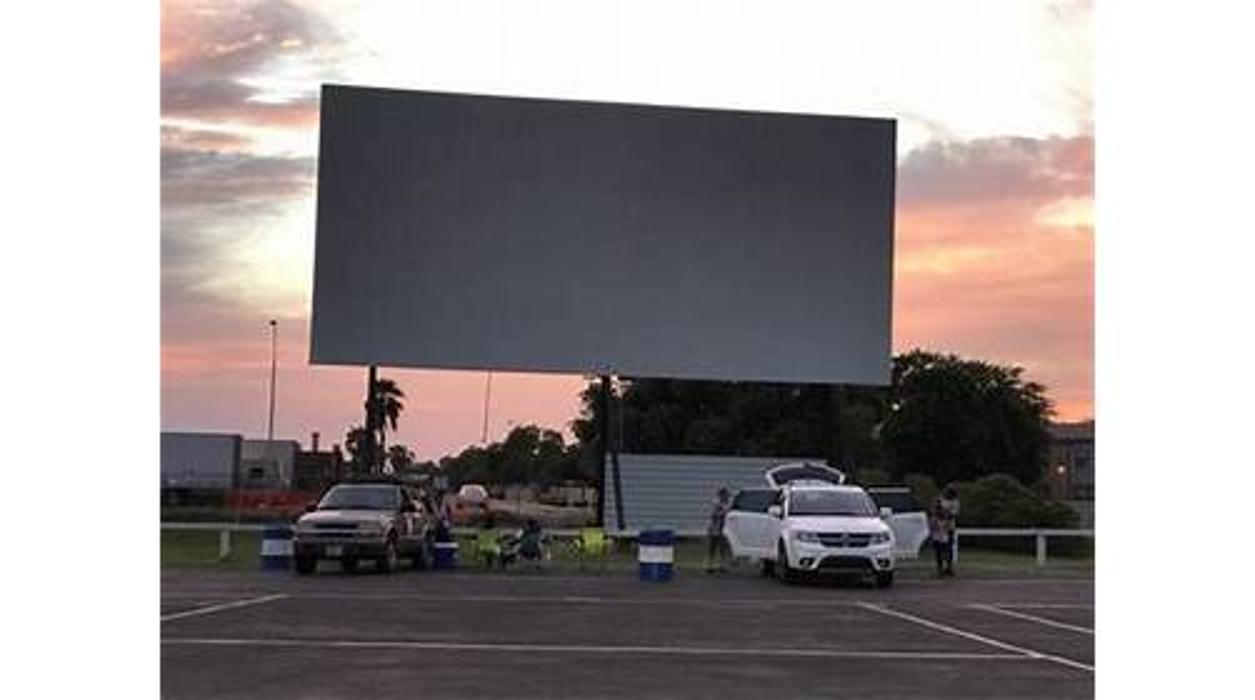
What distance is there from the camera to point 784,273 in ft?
122

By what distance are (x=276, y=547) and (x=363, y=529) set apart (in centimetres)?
228

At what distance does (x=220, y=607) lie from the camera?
18578 millimetres

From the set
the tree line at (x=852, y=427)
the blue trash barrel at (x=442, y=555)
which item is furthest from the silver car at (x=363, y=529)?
the tree line at (x=852, y=427)

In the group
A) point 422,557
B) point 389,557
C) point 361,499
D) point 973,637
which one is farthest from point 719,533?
point 973,637

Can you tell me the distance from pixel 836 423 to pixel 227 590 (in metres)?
22.8

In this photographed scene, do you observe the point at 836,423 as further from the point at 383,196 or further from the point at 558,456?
the point at 558,456

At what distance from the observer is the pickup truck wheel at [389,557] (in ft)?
86.7

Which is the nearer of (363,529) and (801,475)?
(363,529)

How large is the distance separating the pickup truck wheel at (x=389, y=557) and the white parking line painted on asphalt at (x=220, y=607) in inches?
212

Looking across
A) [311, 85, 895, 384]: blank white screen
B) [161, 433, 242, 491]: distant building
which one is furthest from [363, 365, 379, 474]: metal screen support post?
[161, 433, 242, 491]: distant building

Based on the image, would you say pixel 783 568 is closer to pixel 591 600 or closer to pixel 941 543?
pixel 941 543

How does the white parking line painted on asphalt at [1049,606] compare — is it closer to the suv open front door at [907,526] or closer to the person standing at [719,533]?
the suv open front door at [907,526]

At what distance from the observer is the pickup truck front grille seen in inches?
961
